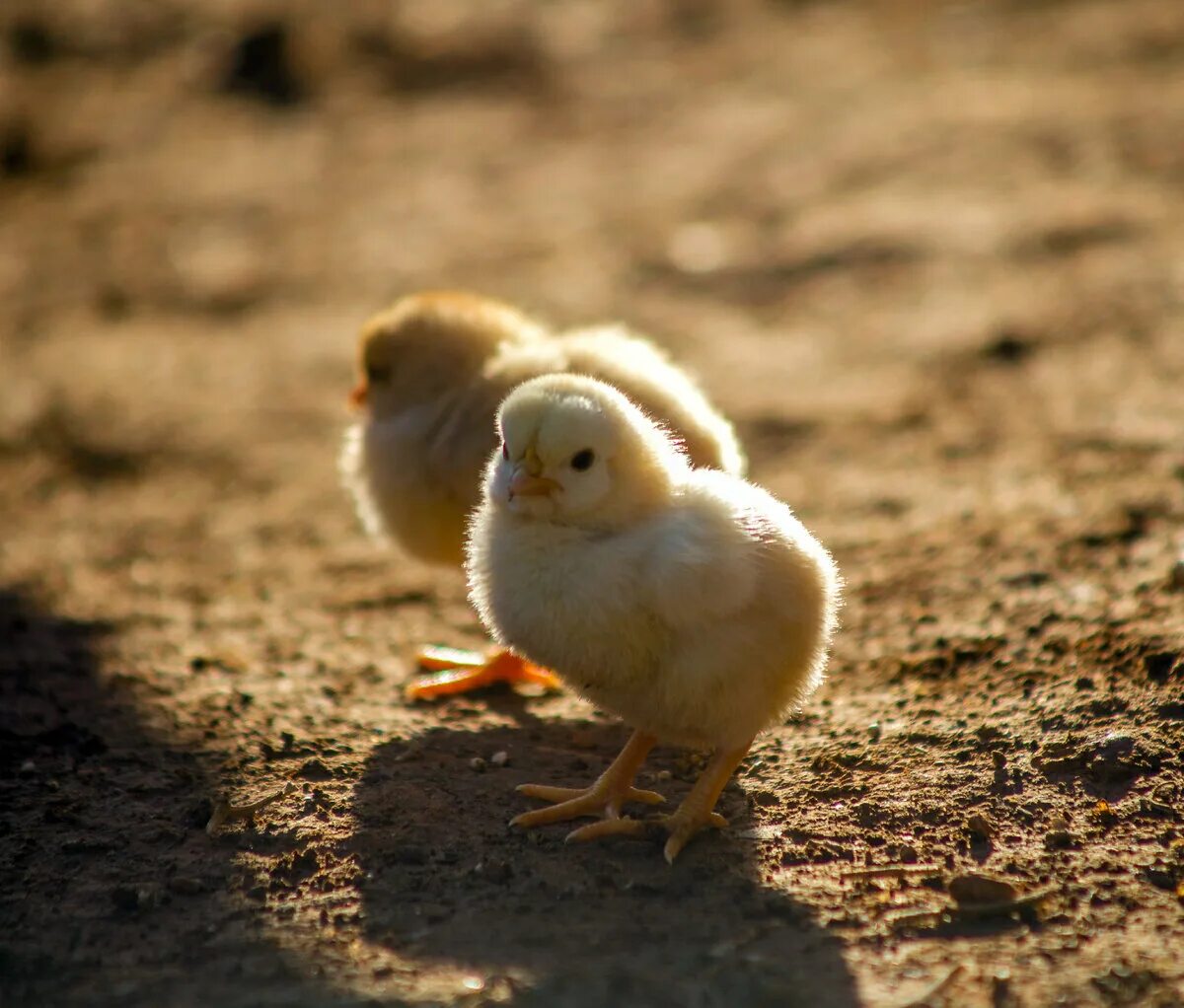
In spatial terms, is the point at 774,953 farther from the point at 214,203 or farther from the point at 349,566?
the point at 214,203

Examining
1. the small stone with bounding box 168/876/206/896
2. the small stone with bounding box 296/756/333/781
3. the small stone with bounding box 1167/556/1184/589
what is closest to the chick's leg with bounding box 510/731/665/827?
the small stone with bounding box 296/756/333/781

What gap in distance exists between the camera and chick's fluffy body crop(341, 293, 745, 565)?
14.2 feet

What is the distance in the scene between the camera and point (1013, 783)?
3.70m

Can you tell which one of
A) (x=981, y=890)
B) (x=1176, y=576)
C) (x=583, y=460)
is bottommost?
(x=981, y=890)

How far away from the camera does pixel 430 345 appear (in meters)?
4.99

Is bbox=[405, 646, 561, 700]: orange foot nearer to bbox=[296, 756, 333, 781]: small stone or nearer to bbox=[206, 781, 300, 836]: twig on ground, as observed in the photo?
bbox=[296, 756, 333, 781]: small stone

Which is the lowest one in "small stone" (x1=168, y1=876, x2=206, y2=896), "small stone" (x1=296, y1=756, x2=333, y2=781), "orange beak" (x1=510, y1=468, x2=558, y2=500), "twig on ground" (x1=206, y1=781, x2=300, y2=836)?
"small stone" (x1=168, y1=876, x2=206, y2=896)

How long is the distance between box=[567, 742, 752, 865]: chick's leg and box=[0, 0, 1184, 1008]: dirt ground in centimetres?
6

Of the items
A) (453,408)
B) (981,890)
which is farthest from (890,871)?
(453,408)

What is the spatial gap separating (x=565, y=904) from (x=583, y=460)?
107 centimetres

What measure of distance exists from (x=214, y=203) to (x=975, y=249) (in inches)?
211

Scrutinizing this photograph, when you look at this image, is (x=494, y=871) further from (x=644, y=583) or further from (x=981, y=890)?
(x=981, y=890)

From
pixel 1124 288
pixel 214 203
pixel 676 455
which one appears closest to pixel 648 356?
pixel 676 455

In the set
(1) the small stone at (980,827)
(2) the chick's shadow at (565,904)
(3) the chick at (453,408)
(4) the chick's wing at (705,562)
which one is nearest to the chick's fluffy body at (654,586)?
(4) the chick's wing at (705,562)
